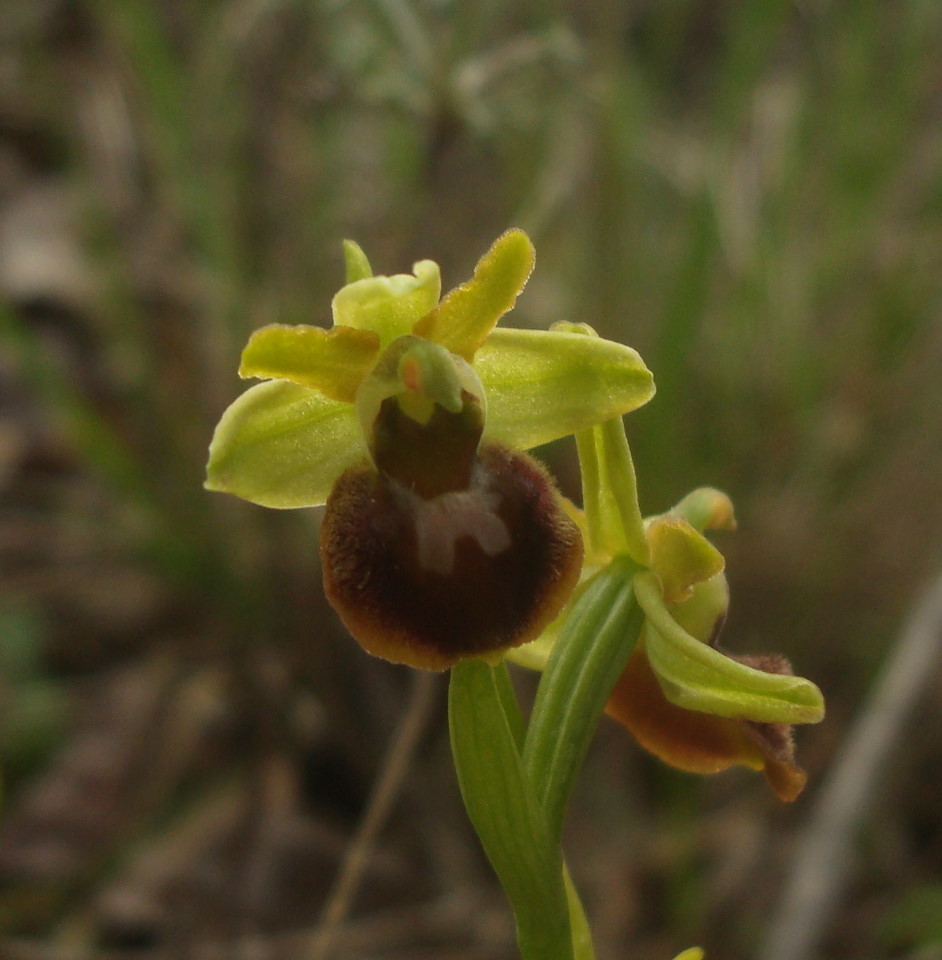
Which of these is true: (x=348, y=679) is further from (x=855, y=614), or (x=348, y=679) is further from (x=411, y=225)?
(x=855, y=614)

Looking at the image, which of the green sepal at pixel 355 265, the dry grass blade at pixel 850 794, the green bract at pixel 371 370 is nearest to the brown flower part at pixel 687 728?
the green bract at pixel 371 370

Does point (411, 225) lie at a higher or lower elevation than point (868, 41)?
lower

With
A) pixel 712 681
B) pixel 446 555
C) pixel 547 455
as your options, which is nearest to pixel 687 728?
pixel 712 681

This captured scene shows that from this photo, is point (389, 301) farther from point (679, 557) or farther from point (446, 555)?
point (679, 557)

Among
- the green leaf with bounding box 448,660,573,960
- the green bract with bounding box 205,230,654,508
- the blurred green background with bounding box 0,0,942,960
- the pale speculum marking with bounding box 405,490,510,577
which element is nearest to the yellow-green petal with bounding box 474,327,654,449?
the green bract with bounding box 205,230,654,508

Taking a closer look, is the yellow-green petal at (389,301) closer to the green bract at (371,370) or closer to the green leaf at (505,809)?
the green bract at (371,370)

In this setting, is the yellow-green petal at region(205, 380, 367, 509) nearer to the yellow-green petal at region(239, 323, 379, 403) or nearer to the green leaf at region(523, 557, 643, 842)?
the yellow-green petal at region(239, 323, 379, 403)

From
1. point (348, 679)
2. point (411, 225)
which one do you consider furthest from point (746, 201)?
point (348, 679)
